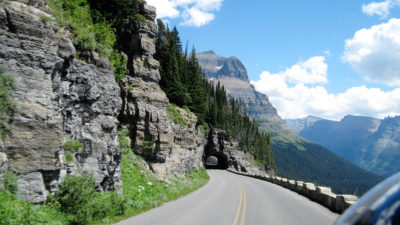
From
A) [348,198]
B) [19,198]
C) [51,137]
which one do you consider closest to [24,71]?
[51,137]

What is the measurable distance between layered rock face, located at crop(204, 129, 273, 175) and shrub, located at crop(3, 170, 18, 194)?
→ 76.0 meters

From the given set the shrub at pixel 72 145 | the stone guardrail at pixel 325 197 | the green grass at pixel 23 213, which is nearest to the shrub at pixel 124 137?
the shrub at pixel 72 145

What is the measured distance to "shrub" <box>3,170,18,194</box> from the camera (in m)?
8.22

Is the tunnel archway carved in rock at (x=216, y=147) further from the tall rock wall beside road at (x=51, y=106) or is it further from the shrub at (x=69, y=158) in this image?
the shrub at (x=69, y=158)

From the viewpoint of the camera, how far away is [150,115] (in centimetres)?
2545

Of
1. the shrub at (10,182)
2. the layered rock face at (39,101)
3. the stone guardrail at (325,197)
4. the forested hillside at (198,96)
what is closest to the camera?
the shrub at (10,182)

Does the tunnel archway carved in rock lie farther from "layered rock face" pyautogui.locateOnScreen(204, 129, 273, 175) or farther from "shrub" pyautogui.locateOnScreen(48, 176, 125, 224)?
"shrub" pyautogui.locateOnScreen(48, 176, 125, 224)

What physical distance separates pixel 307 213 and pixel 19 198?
12061 mm

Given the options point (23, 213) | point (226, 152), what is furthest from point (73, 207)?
point (226, 152)

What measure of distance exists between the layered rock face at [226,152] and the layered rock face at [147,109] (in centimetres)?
5434

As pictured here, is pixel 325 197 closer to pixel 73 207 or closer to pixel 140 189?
pixel 140 189

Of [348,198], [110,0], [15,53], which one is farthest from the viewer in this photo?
[110,0]

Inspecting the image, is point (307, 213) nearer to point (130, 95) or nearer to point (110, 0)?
point (130, 95)

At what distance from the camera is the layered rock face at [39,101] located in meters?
9.19
